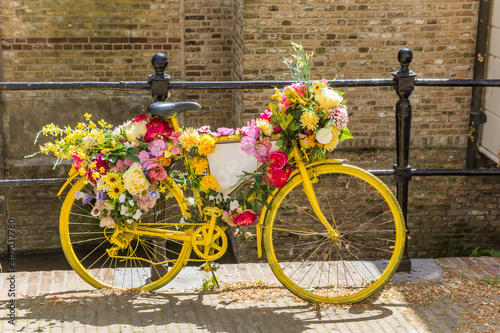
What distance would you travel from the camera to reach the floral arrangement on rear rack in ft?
11.5

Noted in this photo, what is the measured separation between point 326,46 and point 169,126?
362cm

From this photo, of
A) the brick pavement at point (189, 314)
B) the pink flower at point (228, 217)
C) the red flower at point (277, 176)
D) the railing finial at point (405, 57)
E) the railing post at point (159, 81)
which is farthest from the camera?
the railing finial at point (405, 57)

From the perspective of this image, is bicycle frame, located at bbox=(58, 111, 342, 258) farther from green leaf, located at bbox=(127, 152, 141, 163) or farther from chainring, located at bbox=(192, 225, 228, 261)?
green leaf, located at bbox=(127, 152, 141, 163)

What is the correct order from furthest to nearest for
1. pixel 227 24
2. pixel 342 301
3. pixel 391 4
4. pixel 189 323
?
1. pixel 227 24
2. pixel 391 4
3. pixel 342 301
4. pixel 189 323

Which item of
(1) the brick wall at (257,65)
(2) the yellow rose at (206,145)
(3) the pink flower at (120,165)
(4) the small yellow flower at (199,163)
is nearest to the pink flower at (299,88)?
(2) the yellow rose at (206,145)

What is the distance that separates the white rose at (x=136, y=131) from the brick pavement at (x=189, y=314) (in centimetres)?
93

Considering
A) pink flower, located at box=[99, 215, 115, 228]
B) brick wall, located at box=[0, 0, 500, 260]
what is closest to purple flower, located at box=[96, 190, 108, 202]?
pink flower, located at box=[99, 215, 115, 228]

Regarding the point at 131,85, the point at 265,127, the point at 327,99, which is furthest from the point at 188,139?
the point at 327,99

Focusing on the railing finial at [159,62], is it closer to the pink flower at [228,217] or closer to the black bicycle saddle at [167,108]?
the black bicycle saddle at [167,108]

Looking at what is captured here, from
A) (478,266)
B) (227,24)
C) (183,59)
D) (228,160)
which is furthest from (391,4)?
(228,160)

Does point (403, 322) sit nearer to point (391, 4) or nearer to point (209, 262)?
point (209, 262)

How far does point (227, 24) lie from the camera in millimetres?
7887

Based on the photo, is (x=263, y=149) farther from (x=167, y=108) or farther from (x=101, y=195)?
(x=101, y=195)

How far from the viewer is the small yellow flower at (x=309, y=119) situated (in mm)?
3447
